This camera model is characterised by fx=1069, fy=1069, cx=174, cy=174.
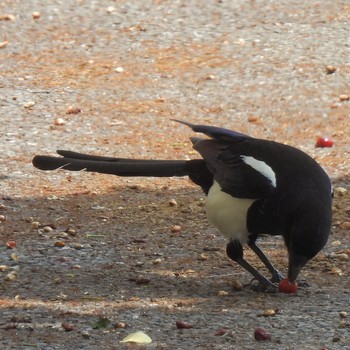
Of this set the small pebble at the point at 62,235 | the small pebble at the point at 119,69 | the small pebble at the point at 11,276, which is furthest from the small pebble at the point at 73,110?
the small pebble at the point at 11,276

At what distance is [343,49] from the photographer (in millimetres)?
10695

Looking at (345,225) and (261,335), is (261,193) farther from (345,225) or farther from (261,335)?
(345,225)

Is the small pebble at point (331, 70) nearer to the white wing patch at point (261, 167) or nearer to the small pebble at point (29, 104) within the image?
the small pebble at point (29, 104)

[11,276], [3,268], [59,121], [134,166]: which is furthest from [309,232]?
[59,121]

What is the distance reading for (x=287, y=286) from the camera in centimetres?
560

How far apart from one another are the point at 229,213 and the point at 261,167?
320mm

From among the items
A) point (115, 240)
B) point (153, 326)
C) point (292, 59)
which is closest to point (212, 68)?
point (292, 59)

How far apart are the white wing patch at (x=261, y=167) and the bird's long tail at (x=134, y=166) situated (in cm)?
40

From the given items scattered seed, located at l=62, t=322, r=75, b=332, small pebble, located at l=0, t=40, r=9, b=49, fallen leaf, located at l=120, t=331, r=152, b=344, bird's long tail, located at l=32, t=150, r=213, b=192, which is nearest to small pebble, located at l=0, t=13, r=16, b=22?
small pebble, located at l=0, t=40, r=9, b=49

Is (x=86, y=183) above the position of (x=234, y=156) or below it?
below

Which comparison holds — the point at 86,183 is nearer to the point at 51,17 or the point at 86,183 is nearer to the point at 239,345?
the point at 239,345

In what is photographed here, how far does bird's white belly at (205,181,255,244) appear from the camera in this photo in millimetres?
5680

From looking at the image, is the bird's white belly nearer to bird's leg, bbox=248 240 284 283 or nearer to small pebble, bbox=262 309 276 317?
bird's leg, bbox=248 240 284 283

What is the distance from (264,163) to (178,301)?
2.81 ft
